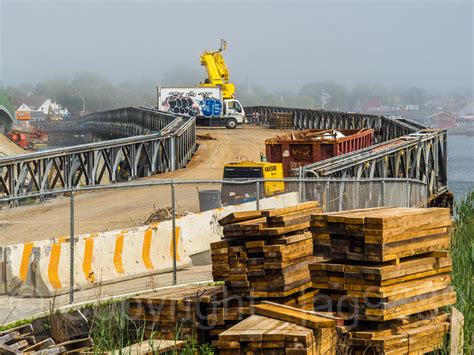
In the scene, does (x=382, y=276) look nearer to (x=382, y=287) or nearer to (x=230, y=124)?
(x=382, y=287)

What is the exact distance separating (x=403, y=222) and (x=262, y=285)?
2326mm

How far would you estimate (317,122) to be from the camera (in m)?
75.0

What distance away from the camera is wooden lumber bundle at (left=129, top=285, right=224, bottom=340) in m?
13.7

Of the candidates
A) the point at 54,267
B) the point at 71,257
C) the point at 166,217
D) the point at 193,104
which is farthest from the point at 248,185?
the point at 193,104

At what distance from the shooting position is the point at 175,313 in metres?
13.9

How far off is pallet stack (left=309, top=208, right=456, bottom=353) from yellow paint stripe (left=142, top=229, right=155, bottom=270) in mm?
4531

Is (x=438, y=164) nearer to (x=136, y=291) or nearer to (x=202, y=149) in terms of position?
(x=202, y=149)

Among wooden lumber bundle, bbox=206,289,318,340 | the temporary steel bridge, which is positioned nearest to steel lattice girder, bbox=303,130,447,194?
the temporary steel bridge

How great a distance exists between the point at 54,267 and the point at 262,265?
4012 millimetres

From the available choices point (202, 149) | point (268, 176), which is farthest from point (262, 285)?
point (202, 149)

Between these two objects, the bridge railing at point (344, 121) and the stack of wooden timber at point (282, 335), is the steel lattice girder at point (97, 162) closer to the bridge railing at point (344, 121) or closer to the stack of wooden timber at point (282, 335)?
the bridge railing at point (344, 121)

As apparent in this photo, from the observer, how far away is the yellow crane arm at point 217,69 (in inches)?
3155

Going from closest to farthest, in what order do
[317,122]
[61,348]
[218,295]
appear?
[61,348] → [218,295] → [317,122]

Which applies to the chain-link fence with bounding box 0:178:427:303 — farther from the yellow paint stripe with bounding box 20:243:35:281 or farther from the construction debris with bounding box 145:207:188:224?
the yellow paint stripe with bounding box 20:243:35:281
